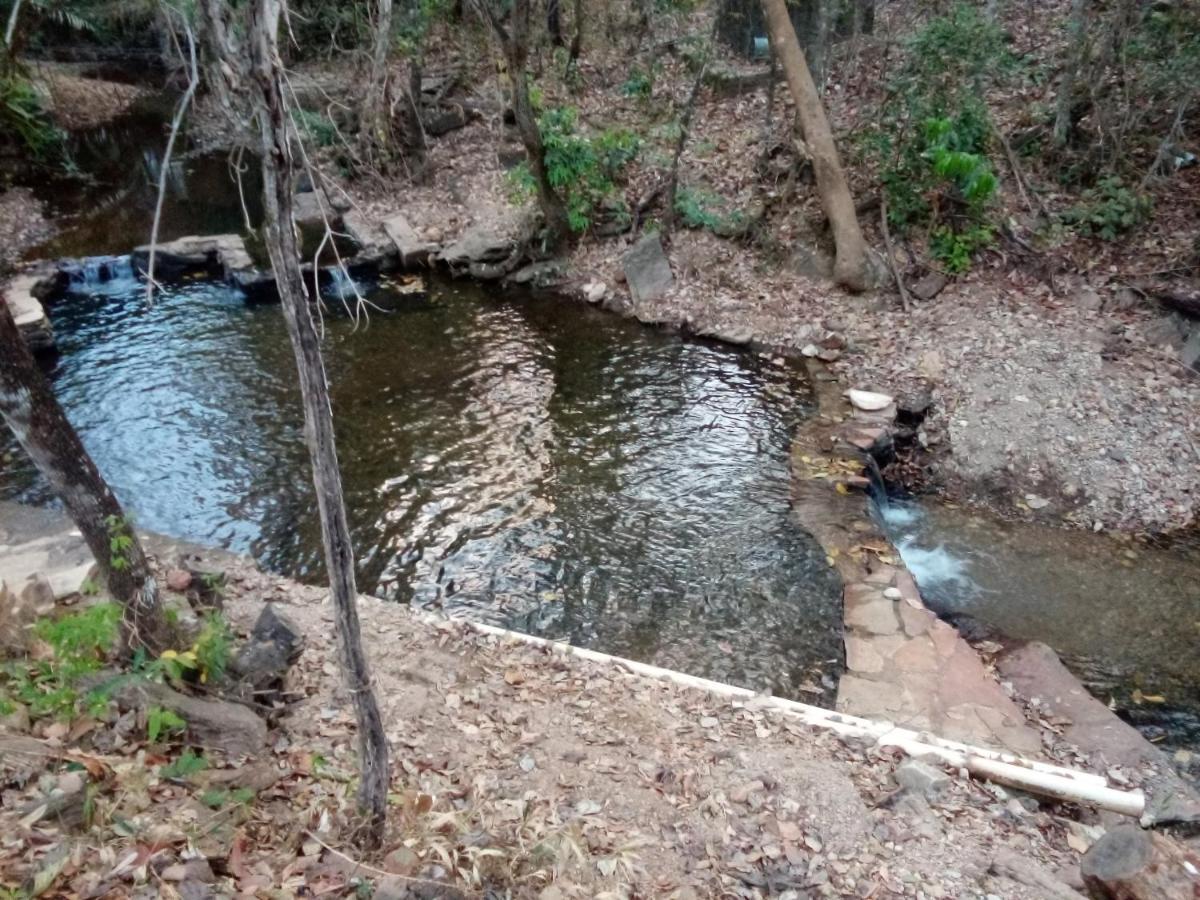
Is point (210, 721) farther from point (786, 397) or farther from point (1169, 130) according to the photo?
point (1169, 130)

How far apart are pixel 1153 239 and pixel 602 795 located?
9287 millimetres

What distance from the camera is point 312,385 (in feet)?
7.69

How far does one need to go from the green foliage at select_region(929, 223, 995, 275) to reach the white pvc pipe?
6.92 m

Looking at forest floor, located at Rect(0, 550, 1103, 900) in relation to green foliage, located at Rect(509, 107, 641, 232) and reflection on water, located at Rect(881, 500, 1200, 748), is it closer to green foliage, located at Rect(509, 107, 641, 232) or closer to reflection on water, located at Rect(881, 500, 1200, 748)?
reflection on water, located at Rect(881, 500, 1200, 748)

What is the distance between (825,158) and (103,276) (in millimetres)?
10233

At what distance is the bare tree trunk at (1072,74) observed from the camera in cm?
949

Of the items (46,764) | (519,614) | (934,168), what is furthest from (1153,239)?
(46,764)

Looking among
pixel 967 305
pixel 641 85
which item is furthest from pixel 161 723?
A: pixel 641 85

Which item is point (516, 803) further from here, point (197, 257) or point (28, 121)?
point (28, 121)

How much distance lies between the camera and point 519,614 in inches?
227

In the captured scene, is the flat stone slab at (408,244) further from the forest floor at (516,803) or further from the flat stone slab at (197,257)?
the forest floor at (516,803)

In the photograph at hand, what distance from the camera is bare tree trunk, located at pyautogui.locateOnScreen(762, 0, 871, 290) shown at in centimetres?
996

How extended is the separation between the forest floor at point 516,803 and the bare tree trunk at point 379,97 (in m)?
5.19

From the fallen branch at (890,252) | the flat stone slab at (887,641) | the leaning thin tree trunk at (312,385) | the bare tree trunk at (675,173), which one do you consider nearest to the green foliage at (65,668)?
the leaning thin tree trunk at (312,385)
